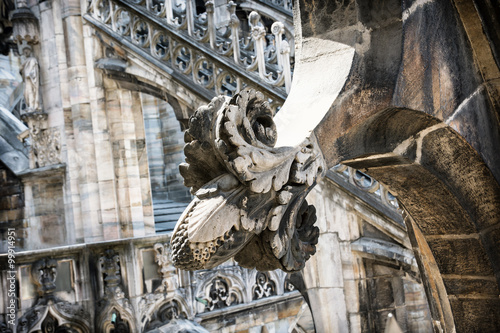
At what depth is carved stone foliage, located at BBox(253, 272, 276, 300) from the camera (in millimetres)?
6375

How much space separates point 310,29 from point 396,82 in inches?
10.5

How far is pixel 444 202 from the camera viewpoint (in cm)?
214

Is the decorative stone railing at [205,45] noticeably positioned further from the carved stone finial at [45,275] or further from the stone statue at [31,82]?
the carved stone finial at [45,275]

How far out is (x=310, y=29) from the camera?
69.7 inches

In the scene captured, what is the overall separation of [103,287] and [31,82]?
151 inches

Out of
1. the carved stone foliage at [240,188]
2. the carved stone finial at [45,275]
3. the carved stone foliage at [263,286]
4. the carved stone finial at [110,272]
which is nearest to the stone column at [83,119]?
the carved stone foliage at [263,286]

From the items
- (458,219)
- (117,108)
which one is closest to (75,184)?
(117,108)

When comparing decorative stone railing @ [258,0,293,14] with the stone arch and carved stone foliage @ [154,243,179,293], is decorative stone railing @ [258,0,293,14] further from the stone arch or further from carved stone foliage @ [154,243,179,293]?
the stone arch

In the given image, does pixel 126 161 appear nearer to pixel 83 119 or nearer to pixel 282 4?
pixel 83 119

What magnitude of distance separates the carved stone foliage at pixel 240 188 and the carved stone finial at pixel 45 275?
4011mm

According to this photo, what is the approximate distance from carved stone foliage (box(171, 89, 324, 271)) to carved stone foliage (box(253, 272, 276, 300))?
197 inches

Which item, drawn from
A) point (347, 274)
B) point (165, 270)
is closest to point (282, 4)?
point (347, 274)

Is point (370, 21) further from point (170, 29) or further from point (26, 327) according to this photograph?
point (170, 29)

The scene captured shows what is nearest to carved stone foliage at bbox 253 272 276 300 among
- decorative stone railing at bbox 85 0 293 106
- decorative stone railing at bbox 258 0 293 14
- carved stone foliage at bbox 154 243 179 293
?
carved stone foliage at bbox 154 243 179 293
